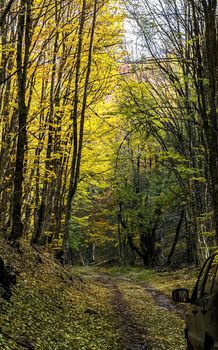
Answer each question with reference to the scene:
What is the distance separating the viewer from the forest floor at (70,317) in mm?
7746

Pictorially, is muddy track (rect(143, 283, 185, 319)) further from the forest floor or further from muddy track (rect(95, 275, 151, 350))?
muddy track (rect(95, 275, 151, 350))

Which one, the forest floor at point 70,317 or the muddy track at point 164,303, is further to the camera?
the muddy track at point 164,303

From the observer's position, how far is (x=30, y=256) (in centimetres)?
1526

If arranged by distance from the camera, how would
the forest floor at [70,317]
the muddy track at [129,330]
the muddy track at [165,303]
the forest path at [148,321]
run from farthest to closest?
1. the muddy track at [165,303]
2. the forest path at [148,321]
3. the muddy track at [129,330]
4. the forest floor at [70,317]

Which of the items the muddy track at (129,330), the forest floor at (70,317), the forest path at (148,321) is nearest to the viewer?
the forest floor at (70,317)

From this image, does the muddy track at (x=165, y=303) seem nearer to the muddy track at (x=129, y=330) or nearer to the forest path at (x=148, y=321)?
the forest path at (x=148, y=321)

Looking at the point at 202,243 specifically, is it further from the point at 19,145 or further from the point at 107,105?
the point at 19,145

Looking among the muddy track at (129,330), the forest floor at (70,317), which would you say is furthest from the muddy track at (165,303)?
the muddy track at (129,330)

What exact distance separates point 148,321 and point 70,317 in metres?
2.43

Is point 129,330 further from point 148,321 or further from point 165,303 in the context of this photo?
point 165,303

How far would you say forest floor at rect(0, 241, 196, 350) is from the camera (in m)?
7.75

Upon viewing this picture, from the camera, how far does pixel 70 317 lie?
10.6 metres

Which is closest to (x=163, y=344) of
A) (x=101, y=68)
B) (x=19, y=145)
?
(x=19, y=145)

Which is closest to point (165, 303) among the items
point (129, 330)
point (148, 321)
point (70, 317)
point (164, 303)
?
point (164, 303)
